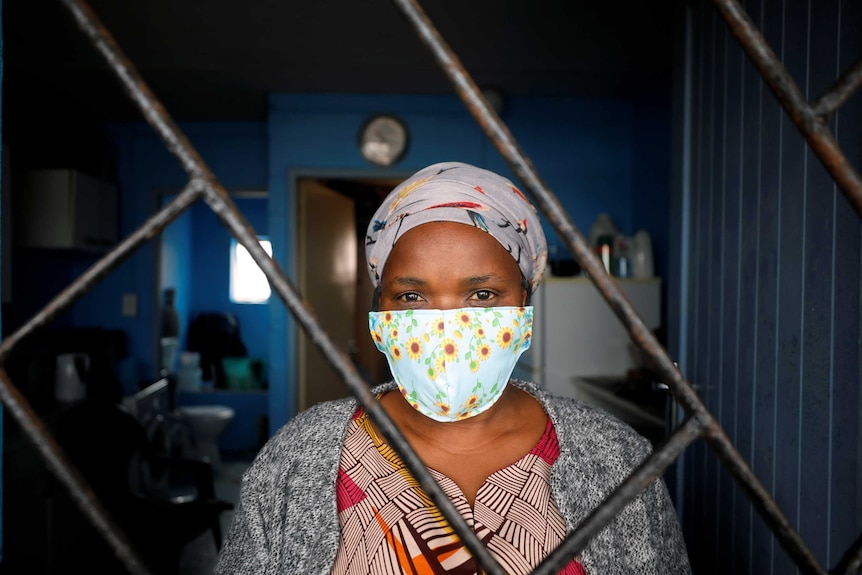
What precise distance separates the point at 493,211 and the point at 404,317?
0.74 ft

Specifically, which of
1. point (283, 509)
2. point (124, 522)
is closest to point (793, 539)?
point (283, 509)

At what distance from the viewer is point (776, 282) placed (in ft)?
3.95

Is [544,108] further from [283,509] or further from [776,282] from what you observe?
[283,509]

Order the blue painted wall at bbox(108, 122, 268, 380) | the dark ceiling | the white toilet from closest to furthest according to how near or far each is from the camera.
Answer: the dark ceiling, the blue painted wall at bbox(108, 122, 268, 380), the white toilet

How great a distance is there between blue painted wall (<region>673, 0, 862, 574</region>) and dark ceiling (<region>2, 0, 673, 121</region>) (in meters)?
1.03

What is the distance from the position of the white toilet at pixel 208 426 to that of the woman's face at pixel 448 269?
394 cm

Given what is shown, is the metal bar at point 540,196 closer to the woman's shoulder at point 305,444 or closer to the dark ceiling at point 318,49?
the woman's shoulder at point 305,444

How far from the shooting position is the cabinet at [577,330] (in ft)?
10.0

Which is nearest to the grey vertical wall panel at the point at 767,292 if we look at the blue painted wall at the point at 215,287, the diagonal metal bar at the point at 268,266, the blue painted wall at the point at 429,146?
the diagonal metal bar at the point at 268,266

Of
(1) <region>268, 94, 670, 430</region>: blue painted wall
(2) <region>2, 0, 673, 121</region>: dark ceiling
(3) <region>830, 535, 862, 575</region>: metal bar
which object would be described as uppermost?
(2) <region>2, 0, 673, 121</region>: dark ceiling

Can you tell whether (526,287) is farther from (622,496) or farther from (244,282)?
(244,282)

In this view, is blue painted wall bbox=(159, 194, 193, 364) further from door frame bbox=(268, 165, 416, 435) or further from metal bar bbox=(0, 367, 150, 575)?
metal bar bbox=(0, 367, 150, 575)

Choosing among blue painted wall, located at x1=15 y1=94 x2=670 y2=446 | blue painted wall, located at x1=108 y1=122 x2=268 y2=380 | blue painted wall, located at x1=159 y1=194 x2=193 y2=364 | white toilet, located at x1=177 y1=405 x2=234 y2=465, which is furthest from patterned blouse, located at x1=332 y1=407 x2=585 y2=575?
blue painted wall, located at x1=159 y1=194 x2=193 y2=364

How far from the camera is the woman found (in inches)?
34.3
